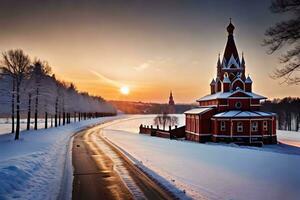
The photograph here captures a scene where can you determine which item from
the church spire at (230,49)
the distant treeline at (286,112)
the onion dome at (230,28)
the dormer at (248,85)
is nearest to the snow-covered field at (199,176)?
the dormer at (248,85)

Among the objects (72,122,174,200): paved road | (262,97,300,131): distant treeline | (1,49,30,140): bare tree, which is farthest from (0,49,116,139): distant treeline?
(262,97,300,131): distant treeline

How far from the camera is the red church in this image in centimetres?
4444

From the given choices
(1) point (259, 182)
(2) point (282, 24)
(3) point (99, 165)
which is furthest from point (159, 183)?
(2) point (282, 24)

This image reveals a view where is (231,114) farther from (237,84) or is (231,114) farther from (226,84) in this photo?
(237,84)

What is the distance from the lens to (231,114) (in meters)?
44.8

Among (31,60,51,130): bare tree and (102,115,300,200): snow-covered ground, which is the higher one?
(31,60,51,130): bare tree

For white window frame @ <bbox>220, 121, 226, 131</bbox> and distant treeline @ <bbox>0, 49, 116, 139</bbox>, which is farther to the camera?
white window frame @ <bbox>220, 121, 226, 131</bbox>

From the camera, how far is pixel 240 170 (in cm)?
1555

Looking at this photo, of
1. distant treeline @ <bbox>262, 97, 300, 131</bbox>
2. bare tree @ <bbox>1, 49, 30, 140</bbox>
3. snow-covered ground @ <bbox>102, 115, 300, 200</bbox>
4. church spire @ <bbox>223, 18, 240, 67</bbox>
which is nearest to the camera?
snow-covered ground @ <bbox>102, 115, 300, 200</bbox>

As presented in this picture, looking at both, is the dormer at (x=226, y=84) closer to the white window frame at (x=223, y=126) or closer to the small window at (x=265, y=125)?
the white window frame at (x=223, y=126)

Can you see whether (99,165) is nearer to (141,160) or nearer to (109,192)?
(141,160)

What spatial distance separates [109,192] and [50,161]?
9.34 metres

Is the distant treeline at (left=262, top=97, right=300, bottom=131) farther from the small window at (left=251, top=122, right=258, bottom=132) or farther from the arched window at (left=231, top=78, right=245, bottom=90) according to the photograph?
the small window at (left=251, top=122, right=258, bottom=132)

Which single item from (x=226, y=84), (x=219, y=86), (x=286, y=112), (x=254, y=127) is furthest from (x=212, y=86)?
(x=286, y=112)
